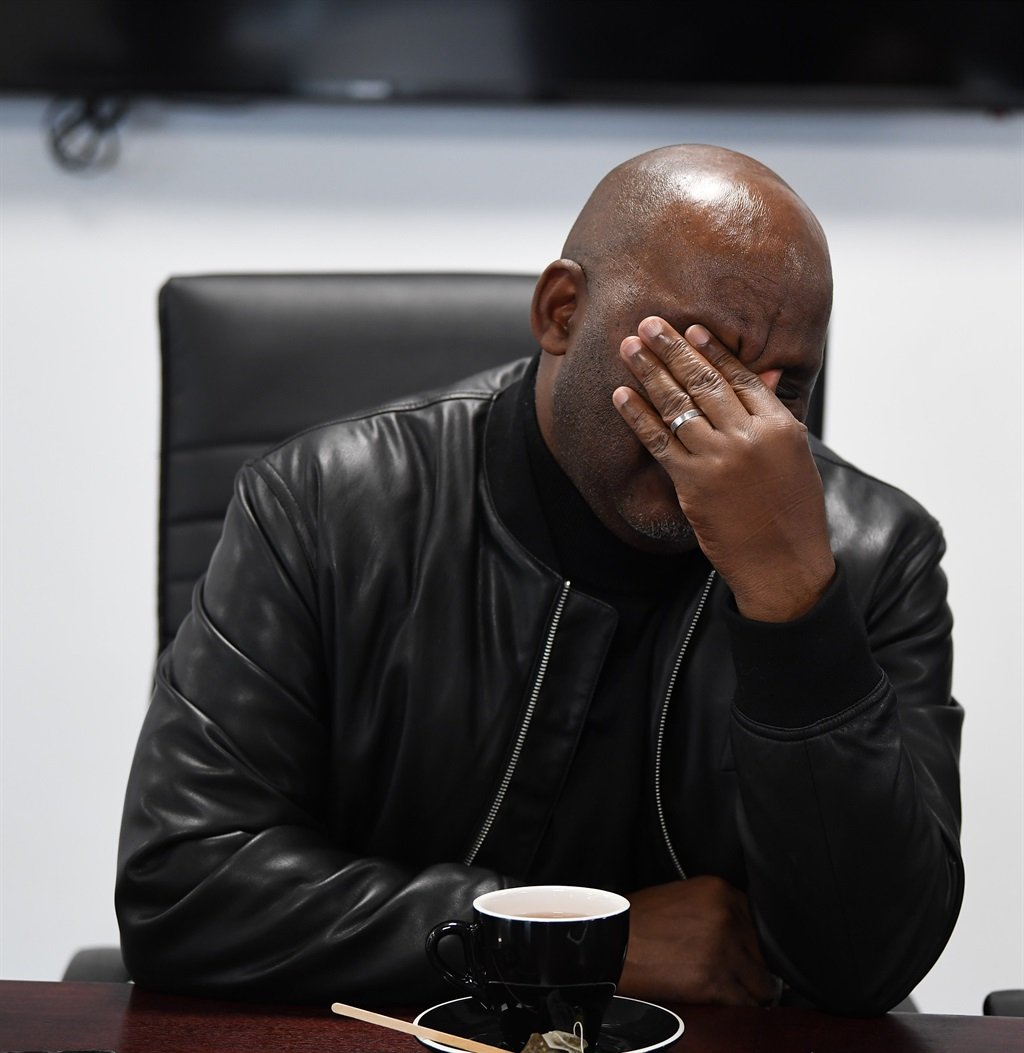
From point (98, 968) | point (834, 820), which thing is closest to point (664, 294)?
point (834, 820)

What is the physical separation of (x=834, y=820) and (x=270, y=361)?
0.74 m

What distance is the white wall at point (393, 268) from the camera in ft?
6.88

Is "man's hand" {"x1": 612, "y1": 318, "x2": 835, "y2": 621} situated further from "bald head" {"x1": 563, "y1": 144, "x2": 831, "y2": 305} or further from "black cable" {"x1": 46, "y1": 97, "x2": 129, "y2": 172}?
"black cable" {"x1": 46, "y1": 97, "x2": 129, "y2": 172}

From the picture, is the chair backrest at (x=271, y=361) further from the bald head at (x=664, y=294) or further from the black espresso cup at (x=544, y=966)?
the black espresso cup at (x=544, y=966)

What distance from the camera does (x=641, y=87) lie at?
6.65ft

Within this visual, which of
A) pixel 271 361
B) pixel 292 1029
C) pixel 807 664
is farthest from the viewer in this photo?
pixel 271 361

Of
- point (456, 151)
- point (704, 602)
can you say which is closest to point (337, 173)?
point (456, 151)

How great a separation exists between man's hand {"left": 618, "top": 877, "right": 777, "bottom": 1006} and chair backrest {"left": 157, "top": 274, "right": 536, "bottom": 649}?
0.60 m

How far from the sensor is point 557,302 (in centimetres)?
125

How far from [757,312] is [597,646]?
0.31 meters

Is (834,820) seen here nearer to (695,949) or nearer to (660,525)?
(695,949)

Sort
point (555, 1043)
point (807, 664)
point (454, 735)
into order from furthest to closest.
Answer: point (454, 735) < point (807, 664) < point (555, 1043)

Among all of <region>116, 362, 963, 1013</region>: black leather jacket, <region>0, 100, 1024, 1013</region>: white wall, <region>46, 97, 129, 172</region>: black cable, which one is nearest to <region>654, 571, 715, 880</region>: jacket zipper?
<region>116, 362, 963, 1013</region>: black leather jacket

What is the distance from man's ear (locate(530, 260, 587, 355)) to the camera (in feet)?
4.03
